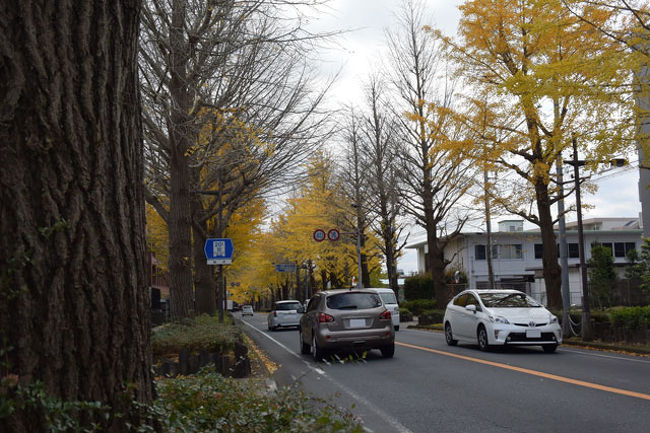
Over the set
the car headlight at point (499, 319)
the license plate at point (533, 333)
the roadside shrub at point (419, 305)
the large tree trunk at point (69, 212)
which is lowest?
the roadside shrub at point (419, 305)

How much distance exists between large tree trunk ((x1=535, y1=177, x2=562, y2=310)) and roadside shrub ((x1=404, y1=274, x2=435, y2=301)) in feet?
80.4

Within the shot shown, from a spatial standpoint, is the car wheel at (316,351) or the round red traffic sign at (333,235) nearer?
the car wheel at (316,351)

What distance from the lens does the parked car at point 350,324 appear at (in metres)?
14.1

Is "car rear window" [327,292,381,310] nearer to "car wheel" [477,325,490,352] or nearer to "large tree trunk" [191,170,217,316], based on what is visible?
"car wheel" [477,325,490,352]

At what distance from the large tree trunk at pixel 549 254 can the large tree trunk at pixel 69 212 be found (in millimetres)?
19142

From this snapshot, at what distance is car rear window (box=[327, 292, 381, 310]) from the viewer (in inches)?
570

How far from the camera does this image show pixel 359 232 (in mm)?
38469

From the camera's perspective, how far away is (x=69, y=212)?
10.6 ft

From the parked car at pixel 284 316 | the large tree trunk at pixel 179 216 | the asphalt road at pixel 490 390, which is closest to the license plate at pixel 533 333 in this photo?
the asphalt road at pixel 490 390

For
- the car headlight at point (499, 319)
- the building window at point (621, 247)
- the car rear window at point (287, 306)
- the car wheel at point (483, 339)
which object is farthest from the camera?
the building window at point (621, 247)

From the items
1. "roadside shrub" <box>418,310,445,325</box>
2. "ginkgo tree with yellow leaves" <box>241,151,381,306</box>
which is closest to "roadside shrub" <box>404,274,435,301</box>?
"ginkgo tree with yellow leaves" <box>241,151,381,306</box>

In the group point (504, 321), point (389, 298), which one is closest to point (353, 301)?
point (504, 321)

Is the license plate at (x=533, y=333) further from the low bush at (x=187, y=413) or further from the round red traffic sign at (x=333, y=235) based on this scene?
the round red traffic sign at (x=333, y=235)

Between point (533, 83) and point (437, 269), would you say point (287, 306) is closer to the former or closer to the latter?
point (437, 269)
